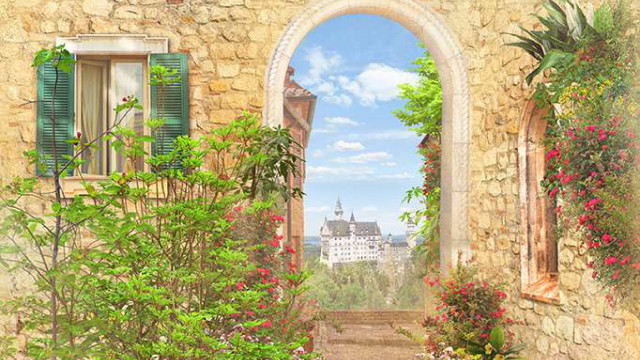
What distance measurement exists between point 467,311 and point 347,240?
43.0 feet

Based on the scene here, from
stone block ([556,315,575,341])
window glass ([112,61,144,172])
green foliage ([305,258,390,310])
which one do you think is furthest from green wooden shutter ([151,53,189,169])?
green foliage ([305,258,390,310])

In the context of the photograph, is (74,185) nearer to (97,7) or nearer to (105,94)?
(105,94)

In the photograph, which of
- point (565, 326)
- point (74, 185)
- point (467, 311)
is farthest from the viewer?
point (74, 185)

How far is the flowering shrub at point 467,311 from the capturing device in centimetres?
558

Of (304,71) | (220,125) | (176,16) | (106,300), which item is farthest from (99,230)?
(304,71)

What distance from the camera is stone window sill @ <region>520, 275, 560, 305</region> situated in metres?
4.88

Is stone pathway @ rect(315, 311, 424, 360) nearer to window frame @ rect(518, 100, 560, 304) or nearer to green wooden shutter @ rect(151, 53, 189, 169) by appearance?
window frame @ rect(518, 100, 560, 304)

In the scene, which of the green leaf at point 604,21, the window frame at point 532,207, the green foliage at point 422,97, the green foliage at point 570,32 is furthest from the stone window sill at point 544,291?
the green foliage at point 422,97

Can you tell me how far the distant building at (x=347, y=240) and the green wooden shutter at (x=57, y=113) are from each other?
32.3 ft

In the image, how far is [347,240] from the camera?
18.8 meters

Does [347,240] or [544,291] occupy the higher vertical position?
[544,291]

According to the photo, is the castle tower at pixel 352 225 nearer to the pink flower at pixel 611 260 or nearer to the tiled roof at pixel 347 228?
the tiled roof at pixel 347 228

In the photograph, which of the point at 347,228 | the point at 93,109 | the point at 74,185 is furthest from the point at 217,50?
the point at 347,228

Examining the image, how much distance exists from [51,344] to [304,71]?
2905cm
